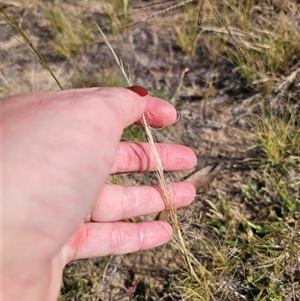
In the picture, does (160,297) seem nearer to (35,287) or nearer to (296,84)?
(35,287)

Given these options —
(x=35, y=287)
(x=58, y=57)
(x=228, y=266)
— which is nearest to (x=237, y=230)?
(x=228, y=266)

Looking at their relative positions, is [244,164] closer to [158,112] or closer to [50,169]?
[158,112]

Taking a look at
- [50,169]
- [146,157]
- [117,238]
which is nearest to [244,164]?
[146,157]

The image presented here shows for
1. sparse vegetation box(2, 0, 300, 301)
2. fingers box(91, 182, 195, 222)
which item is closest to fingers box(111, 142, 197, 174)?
fingers box(91, 182, 195, 222)

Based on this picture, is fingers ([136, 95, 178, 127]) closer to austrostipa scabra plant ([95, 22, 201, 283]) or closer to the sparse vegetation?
austrostipa scabra plant ([95, 22, 201, 283])

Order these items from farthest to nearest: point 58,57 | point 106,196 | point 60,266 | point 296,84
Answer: point 58,57 → point 296,84 → point 106,196 → point 60,266
